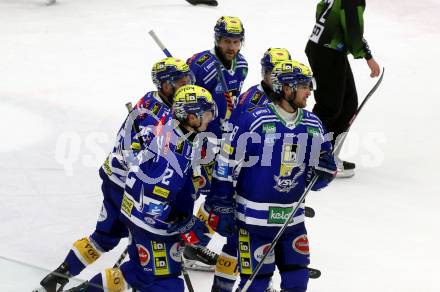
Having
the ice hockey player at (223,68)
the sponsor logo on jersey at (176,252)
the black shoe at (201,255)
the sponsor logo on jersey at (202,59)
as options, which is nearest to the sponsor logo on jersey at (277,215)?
the sponsor logo on jersey at (176,252)

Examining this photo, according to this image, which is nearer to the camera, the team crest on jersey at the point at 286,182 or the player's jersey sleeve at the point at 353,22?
the team crest on jersey at the point at 286,182

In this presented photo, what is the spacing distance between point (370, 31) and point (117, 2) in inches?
124

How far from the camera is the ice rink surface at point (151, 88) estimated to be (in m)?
6.00

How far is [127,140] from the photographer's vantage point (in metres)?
5.21

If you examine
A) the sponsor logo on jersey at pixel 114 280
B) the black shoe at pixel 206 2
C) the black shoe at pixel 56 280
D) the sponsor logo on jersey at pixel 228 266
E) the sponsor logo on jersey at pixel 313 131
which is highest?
the sponsor logo on jersey at pixel 313 131

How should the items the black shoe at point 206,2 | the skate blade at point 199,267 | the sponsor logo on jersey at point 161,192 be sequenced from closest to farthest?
the sponsor logo on jersey at point 161,192 → the skate blade at point 199,267 → the black shoe at point 206,2

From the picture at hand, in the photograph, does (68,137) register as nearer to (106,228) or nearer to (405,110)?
(106,228)

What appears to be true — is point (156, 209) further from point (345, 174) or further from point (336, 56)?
point (345, 174)

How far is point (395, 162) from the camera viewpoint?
7781 mm

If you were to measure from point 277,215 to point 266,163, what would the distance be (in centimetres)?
27

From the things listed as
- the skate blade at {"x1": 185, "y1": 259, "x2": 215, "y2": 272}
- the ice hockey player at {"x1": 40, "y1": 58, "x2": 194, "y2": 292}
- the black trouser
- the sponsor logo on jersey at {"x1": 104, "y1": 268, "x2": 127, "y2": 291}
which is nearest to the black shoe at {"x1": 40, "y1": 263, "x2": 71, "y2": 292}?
the ice hockey player at {"x1": 40, "y1": 58, "x2": 194, "y2": 292}

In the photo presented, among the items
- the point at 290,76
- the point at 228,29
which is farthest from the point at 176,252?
the point at 228,29

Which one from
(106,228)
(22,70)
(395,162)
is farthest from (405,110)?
(106,228)

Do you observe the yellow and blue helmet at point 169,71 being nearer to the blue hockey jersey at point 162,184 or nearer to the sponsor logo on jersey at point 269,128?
the blue hockey jersey at point 162,184
